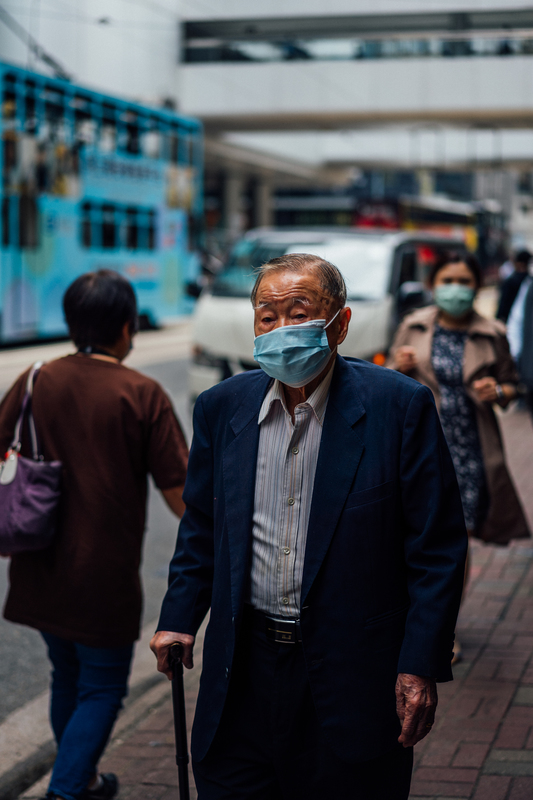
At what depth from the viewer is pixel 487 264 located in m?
42.0

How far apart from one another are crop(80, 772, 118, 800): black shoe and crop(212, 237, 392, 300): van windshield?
5629 millimetres

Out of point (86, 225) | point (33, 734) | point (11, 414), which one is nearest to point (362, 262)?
point (33, 734)

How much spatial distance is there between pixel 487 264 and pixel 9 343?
29.5 m

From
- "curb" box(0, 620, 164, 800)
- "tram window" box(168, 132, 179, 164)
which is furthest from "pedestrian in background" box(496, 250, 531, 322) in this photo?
"tram window" box(168, 132, 179, 164)

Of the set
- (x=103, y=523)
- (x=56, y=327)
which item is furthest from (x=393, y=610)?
(x=56, y=327)

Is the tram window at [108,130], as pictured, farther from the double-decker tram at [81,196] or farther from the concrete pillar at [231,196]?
the concrete pillar at [231,196]

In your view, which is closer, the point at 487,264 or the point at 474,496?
the point at 474,496

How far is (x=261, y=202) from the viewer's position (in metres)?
47.8

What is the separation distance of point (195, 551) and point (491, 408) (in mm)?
2328

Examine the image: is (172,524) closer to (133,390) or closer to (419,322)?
(419,322)

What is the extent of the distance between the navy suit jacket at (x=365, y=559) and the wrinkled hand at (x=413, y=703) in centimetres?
3

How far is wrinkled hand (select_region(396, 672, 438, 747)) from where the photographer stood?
2092 millimetres

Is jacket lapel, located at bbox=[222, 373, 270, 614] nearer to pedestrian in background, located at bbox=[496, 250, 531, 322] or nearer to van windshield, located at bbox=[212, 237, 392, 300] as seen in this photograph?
van windshield, located at bbox=[212, 237, 392, 300]

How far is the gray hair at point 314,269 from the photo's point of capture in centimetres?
220
